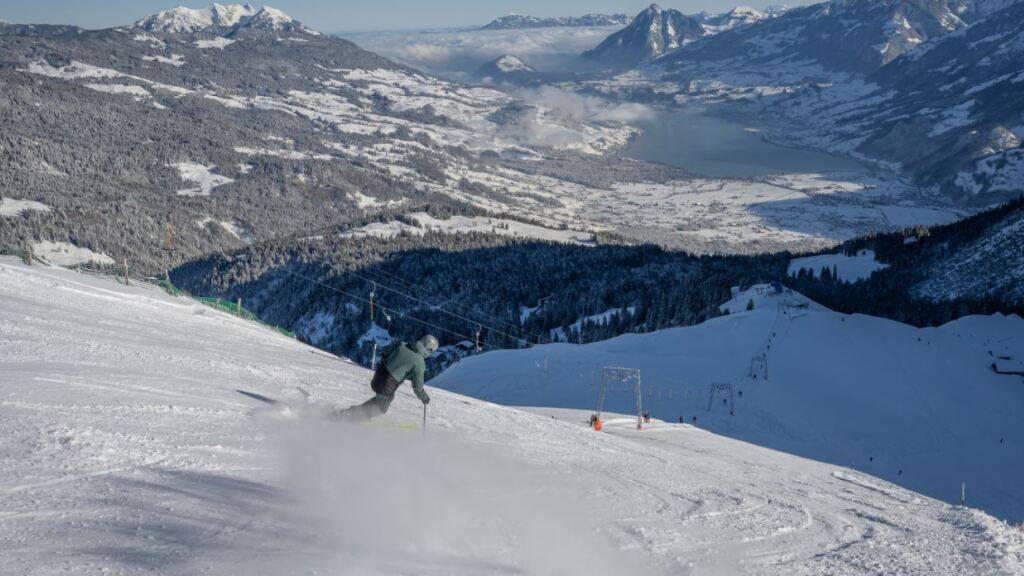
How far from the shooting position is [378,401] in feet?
51.8

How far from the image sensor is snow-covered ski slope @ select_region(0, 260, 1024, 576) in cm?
913

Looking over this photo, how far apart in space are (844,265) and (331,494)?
6005 inches

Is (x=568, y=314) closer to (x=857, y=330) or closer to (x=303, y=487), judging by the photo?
(x=857, y=330)

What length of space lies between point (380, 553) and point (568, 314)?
107581mm

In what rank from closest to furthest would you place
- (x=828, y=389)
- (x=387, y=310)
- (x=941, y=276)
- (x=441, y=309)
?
(x=828, y=389)
(x=441, y=309)
(x=387, y=310)
(x=941, y=276)

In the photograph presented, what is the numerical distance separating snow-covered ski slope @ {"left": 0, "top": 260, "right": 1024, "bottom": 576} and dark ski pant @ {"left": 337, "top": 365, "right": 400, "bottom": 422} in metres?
0.49

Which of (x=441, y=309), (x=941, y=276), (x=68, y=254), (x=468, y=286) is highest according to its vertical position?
(x=941, y=276)

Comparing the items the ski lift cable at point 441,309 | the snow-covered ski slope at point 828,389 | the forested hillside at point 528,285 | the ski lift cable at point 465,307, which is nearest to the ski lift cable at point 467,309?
the ski lift cable at point 465,307

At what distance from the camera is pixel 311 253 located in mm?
171125

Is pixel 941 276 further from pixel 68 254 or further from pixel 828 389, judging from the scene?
pixel 68 254

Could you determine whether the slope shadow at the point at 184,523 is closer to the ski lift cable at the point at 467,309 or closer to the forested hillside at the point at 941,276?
the forested hillside at the point at 941,276

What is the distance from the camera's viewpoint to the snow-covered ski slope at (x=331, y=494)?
913 cm

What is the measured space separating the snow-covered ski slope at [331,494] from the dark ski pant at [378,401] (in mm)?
485

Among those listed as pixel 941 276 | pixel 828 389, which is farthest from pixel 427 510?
pixel 941 276
